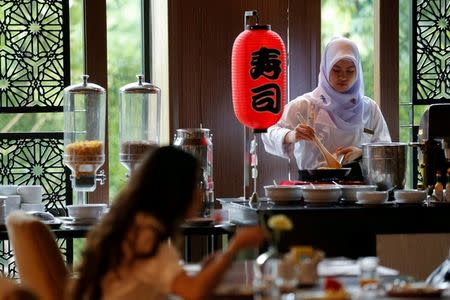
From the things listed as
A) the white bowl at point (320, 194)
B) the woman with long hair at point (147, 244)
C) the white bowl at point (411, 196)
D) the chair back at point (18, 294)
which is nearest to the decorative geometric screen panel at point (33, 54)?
the white bowl at point (320, 194)

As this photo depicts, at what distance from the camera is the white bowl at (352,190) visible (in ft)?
18.9

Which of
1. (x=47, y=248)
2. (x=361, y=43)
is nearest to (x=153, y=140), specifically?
(x=361, y=43)

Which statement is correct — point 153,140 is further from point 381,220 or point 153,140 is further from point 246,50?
point 381,220

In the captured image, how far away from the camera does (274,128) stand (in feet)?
22.3

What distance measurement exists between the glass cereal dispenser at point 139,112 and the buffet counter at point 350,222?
108 centimetres

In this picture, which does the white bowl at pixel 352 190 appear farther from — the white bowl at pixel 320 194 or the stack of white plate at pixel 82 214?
the stack of white plate at pixel 82 214

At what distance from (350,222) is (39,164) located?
2310 millimetres

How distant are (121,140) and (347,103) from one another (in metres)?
1.53

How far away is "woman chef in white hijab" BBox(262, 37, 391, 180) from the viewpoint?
6812mm

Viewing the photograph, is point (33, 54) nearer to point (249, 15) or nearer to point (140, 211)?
point (249, 15)

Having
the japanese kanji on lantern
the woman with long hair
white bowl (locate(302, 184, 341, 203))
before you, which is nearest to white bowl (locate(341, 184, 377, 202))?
white bowl (locate(302, 184, 341, 203))

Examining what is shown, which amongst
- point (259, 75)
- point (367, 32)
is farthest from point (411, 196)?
point (367, 32)

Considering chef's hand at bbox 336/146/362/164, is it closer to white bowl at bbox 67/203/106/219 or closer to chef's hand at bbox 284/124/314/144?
chef's hand at bbox 284/124/314/144

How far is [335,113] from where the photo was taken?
6.93 m
